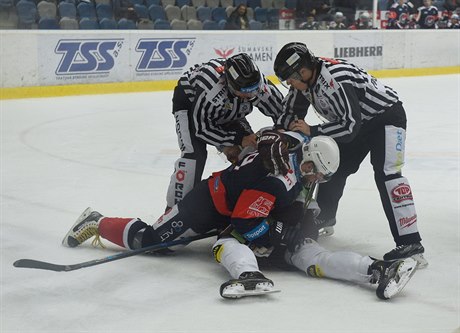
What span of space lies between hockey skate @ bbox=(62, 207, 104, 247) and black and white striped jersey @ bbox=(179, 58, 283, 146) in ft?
2.31

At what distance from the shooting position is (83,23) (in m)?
11.1

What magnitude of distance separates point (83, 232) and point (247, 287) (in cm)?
123

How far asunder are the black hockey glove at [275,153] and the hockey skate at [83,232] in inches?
42.2

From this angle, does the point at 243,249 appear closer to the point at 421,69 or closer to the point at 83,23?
the point at 83,23

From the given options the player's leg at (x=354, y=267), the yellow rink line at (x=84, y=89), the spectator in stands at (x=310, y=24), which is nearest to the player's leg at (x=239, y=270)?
the player's leg at (x=354, y=267)

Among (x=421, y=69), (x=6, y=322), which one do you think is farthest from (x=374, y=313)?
(x=421, y=69)

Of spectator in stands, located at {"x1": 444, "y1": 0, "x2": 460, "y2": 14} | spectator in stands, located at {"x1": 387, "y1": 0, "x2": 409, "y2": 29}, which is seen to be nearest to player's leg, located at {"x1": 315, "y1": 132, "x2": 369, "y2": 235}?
spectator in stands, located at {"x1": 387, "y1": 0, "x2": 409, "y2": 29}

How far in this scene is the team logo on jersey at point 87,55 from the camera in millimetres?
10875

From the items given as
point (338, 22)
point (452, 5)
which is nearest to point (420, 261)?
point (338, 22)

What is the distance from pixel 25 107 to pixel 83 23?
5.92ft

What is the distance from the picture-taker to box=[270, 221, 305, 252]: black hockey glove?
371 centimetres

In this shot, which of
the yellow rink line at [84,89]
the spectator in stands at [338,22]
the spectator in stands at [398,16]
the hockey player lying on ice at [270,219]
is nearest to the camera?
the hockey player lying on ice at [270,219]

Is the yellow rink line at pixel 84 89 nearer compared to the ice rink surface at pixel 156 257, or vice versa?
the ice rink surface at pixel 156 257

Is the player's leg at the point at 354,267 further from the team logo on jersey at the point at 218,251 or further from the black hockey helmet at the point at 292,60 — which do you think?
the black hockey helmet at the point at 292,60
